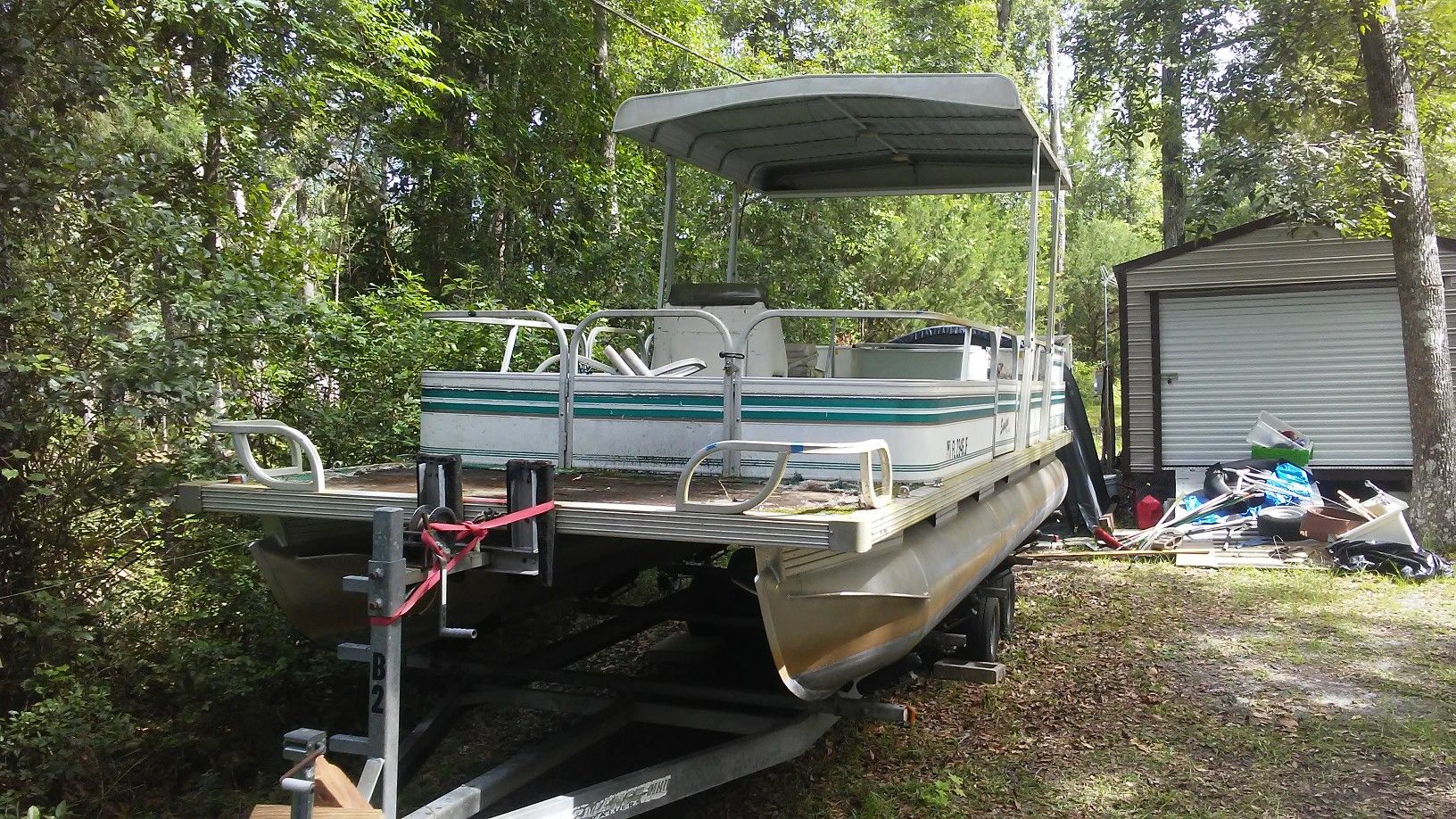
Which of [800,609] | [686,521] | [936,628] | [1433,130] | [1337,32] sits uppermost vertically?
[1337,32]

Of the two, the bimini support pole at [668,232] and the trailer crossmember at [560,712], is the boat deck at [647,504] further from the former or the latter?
the bimini support pole at [668,232]

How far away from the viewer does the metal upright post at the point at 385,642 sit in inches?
111

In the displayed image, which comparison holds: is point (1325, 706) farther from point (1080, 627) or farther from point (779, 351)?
point (779, 351)

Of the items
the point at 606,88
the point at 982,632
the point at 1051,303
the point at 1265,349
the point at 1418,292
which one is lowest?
the point at 982,632

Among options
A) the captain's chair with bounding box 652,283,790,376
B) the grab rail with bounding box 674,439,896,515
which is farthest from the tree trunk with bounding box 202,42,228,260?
the grab rail with bounding box 674,439,896,515

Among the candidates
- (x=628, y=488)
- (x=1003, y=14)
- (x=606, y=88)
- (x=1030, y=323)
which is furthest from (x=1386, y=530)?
(x=1003, y=14)

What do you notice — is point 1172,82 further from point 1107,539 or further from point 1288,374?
point 1107,539

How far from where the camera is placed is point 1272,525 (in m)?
9.69

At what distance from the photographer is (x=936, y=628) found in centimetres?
544

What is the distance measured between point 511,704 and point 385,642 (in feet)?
5.33

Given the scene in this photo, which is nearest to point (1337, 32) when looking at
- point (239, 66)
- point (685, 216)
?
point (685, 216)

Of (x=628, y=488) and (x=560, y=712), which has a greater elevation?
(x=628, y=488)

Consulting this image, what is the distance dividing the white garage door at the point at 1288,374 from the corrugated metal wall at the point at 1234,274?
6.9 inches

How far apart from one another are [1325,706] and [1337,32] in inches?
329
